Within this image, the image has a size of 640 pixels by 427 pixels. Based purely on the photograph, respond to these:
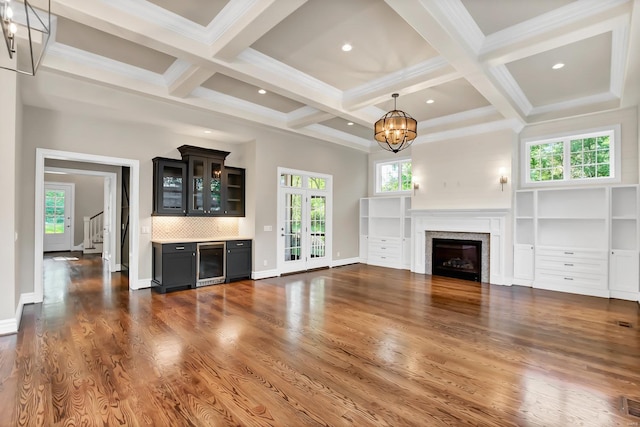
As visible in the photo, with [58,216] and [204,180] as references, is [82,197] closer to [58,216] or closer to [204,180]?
[58,216]

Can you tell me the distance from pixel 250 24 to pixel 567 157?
6060 mm

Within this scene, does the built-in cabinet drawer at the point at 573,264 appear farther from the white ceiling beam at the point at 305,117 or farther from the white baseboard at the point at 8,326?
the white baseboard at the point at 8,326

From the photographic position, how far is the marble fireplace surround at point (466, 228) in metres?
6.31

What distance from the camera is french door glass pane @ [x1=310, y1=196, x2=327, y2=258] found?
305 inches

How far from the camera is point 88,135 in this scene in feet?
17.1

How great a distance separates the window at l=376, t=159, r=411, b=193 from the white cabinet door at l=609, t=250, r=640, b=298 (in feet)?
13.5

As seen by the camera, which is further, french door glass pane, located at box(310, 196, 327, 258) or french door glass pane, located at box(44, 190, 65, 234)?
french door glass pane, located at box(44, 190, 65, 234)

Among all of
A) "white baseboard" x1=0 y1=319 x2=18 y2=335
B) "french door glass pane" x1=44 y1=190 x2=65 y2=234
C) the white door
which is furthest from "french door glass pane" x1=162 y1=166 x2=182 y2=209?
"french door glass pane" x1=44 y1=190 x2=65 y2=234

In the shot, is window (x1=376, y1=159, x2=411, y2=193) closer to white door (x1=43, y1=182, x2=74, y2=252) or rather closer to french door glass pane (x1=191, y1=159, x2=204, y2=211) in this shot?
french door glass pane (x1=191, y1=159, x2=204, y2=211)

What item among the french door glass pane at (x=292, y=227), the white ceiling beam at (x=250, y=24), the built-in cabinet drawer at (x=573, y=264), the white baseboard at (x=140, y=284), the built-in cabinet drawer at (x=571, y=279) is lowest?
the white baseboard at (x=140, y=284)

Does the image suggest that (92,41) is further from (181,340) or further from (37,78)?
(181,340)

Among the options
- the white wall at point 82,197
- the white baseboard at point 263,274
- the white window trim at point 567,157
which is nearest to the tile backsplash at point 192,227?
the white baseboard at point 263,274

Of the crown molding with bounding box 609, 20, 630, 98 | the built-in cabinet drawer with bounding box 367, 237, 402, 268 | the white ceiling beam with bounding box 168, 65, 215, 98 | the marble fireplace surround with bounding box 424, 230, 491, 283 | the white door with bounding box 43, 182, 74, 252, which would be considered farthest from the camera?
the white door with bounding box 43, 182, 74, 252

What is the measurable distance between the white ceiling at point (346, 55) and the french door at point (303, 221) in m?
1.71
